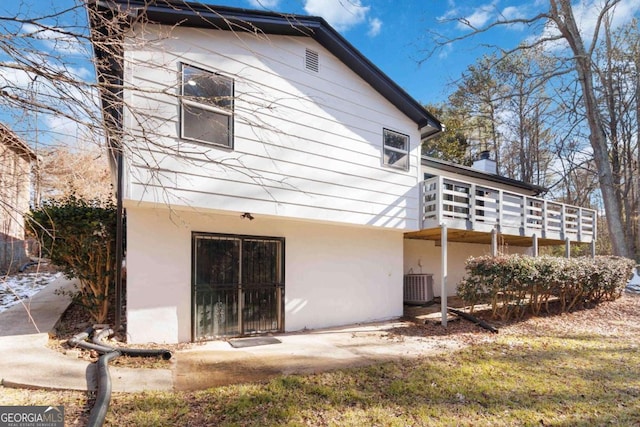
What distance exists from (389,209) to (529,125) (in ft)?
59.2

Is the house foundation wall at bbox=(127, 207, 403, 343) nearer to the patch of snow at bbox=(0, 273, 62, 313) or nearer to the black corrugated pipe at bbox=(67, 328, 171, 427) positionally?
the black corrugated pipe at bbox=(67, 328, 171, 427)

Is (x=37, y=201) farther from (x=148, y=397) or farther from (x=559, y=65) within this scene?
(x=559, y=65)

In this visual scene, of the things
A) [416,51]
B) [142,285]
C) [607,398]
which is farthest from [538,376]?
[416,51]

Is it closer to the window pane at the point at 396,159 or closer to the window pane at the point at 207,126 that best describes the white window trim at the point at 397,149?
the window pane at the point at 396,159

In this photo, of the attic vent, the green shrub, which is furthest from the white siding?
the green shrub

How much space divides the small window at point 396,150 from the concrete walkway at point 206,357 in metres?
3.97

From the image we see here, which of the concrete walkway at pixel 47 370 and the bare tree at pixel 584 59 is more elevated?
the bare tree at pixel 584 59

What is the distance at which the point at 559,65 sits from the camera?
48.6ft

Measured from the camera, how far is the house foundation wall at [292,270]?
6.00 m

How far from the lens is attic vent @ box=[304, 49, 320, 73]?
7504mm

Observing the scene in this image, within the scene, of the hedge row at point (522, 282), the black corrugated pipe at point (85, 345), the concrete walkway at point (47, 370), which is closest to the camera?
the concrete walkway at point (47, 370)

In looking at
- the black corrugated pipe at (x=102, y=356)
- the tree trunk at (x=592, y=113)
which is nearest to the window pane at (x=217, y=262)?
the black corrugated pipe at (x=102, y=356)

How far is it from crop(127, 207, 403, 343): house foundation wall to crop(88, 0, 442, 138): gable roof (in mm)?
3133

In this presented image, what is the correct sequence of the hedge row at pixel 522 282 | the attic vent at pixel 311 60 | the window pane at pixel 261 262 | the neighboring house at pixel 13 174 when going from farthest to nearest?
the hedge row at pixel 522 282 < the attic vent at pixel 311 60 < the window pane at pixel 261 262 < the neighboring house at pixel 13 174
